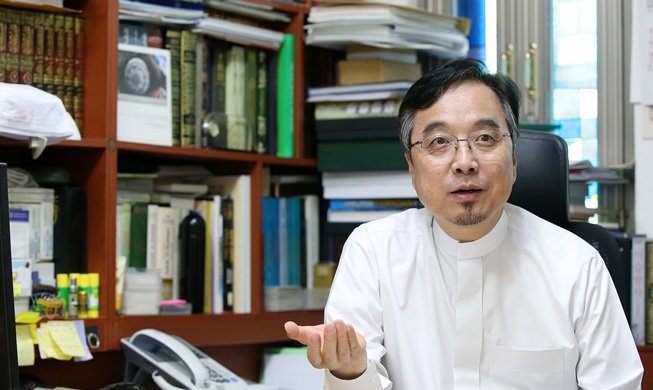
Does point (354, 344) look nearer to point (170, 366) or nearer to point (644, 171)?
point (170, 366)

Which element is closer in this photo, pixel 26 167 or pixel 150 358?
pixel 150 358

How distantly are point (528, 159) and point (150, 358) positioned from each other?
0.99m

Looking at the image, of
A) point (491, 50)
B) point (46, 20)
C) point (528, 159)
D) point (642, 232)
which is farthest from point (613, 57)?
point (46, 20)

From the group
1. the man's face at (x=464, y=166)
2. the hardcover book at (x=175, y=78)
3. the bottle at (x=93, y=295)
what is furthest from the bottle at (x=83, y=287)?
the man's face at (x=464, y=166)

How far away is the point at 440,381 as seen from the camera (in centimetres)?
164

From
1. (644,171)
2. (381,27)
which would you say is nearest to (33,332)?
(381,27)

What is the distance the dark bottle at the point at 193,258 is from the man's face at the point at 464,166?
974 mm

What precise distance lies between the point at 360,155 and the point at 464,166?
1106mm

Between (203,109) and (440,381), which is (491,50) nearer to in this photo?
(203,109)

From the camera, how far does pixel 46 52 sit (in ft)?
7.41

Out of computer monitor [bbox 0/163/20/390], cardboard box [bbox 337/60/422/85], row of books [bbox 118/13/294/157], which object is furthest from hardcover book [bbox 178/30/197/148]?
computer monitor [bbox 0/163/20/390]

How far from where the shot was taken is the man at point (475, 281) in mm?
1594

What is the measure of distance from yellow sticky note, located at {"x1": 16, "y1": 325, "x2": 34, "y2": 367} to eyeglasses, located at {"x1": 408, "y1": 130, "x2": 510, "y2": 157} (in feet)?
3.40

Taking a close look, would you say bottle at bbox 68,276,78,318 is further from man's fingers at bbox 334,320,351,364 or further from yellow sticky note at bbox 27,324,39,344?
man's fingers at bbox 334,320,351,364
